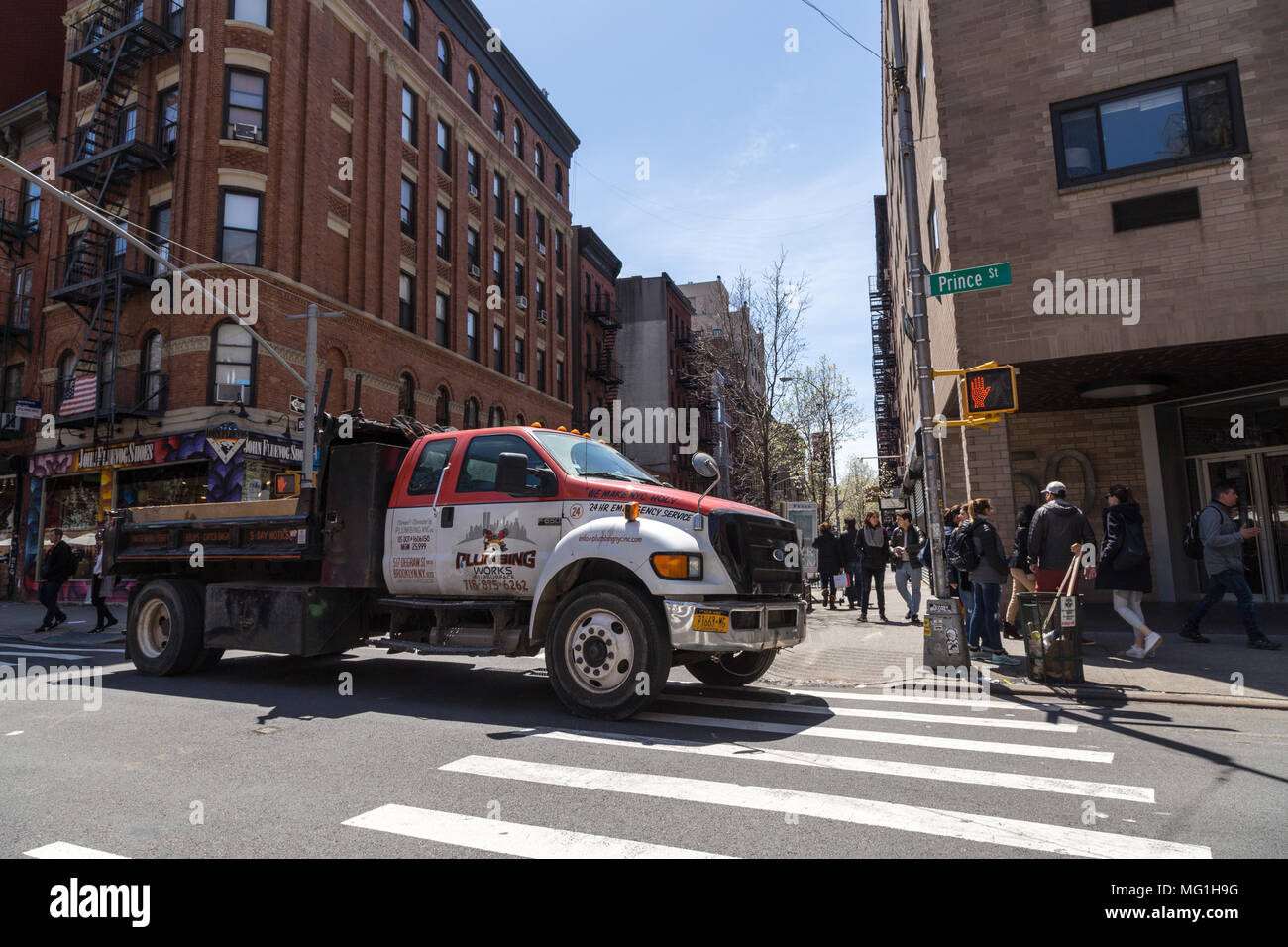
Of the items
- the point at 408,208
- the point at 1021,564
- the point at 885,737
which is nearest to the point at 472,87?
the point at 408,208

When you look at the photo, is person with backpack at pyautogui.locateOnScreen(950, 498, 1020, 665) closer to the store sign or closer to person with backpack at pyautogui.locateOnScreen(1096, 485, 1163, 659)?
person with backpack at pyautogui.locateOnScreen(1096, 485, 1163, 659)

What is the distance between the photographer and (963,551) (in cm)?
974

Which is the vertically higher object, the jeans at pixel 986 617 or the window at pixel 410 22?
the window at pixel 410 22

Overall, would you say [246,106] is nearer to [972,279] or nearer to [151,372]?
[151,372]

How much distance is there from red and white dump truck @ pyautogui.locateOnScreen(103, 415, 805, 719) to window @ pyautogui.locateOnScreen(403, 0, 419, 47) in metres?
25.2

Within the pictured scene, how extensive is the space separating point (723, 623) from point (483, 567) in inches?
95.0

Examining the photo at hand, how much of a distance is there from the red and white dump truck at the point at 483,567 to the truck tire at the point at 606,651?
0.02 m

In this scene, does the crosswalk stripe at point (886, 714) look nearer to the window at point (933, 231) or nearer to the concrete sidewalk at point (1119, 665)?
the concrete sidewalk at point (1119, 665)

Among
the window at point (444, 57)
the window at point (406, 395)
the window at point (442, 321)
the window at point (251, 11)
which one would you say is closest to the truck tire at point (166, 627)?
the window at point (406, 395)

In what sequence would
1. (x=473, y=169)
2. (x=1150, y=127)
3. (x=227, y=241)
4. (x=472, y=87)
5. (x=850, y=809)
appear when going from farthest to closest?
(x=472, y=87) < (x=473, y=169) < (x=227, y=241) < (x=1150, y=127) < (x=850, y=809)

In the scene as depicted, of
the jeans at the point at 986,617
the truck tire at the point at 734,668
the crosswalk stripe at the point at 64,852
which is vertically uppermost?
the jeans at the point at 986,617

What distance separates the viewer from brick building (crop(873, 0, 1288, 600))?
36.1 ft

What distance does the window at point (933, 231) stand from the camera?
14.4m
